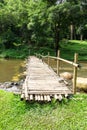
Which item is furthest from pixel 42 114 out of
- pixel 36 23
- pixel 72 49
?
pixel 72 49

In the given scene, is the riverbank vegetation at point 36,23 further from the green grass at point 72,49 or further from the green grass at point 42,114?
the green grass at point 42,114

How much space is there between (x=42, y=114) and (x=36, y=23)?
2515 cm

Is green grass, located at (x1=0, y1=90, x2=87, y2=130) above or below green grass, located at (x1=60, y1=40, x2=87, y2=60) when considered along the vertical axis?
above

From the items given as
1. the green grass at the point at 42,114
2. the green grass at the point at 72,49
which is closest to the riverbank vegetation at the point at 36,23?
the green grass at the point at 72,49

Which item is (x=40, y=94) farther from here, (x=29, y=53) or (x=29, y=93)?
(x=29, y=53)

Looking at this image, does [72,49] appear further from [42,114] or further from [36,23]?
[42,114]

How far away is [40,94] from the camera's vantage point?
7.90 meters

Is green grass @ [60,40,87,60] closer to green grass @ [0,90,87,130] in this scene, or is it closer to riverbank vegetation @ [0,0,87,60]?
riverbank vegetation @ [0,0,87,60]

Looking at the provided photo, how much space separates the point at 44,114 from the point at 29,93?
123 cm

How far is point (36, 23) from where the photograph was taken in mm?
31250

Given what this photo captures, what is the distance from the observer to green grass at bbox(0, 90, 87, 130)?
641 cm

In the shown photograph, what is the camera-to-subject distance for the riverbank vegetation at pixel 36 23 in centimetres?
2862

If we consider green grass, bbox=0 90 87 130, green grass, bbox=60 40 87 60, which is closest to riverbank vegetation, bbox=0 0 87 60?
green grass, bbox=60 40 87 60

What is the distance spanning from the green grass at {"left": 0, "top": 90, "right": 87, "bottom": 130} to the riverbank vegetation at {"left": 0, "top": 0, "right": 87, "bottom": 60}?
70.5 feet
